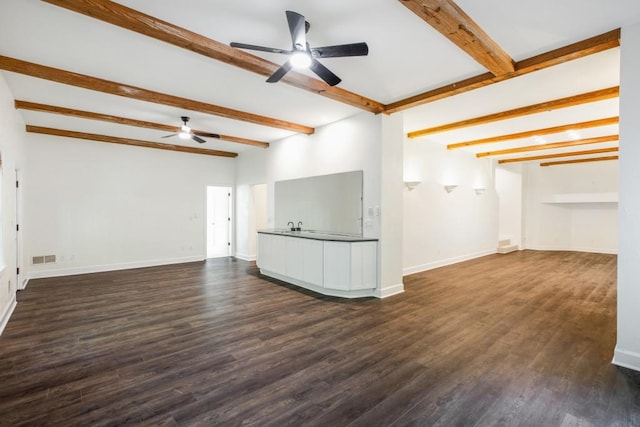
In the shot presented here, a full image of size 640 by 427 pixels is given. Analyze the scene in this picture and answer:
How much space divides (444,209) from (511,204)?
4.43 meters

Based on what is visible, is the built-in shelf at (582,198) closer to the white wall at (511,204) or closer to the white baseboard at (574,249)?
the white wall at (511,204)

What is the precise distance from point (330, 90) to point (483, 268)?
535 cm

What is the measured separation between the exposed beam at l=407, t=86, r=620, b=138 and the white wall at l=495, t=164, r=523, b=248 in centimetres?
536

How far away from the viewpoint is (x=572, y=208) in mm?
10008

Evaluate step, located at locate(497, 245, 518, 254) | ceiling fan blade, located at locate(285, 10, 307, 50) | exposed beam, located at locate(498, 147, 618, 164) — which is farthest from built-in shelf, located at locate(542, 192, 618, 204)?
ceiling fan blade, located at locate(285, 10, 307, 50)

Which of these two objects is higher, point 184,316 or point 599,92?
point 599,92

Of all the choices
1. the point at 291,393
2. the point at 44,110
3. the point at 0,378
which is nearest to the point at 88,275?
the point at 44,110

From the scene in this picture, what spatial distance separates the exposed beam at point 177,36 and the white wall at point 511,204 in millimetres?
8434

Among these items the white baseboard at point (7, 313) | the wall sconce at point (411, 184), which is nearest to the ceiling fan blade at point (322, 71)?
the wall sconce at point (411, 184)

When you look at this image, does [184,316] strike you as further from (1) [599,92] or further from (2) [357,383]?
(1) [599,92]

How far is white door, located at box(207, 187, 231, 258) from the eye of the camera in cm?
882

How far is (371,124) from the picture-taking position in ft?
15.8

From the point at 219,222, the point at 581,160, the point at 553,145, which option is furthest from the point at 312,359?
the point at 581,160

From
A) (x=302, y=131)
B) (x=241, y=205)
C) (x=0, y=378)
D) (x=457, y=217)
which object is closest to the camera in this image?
(x=0, y=378)
